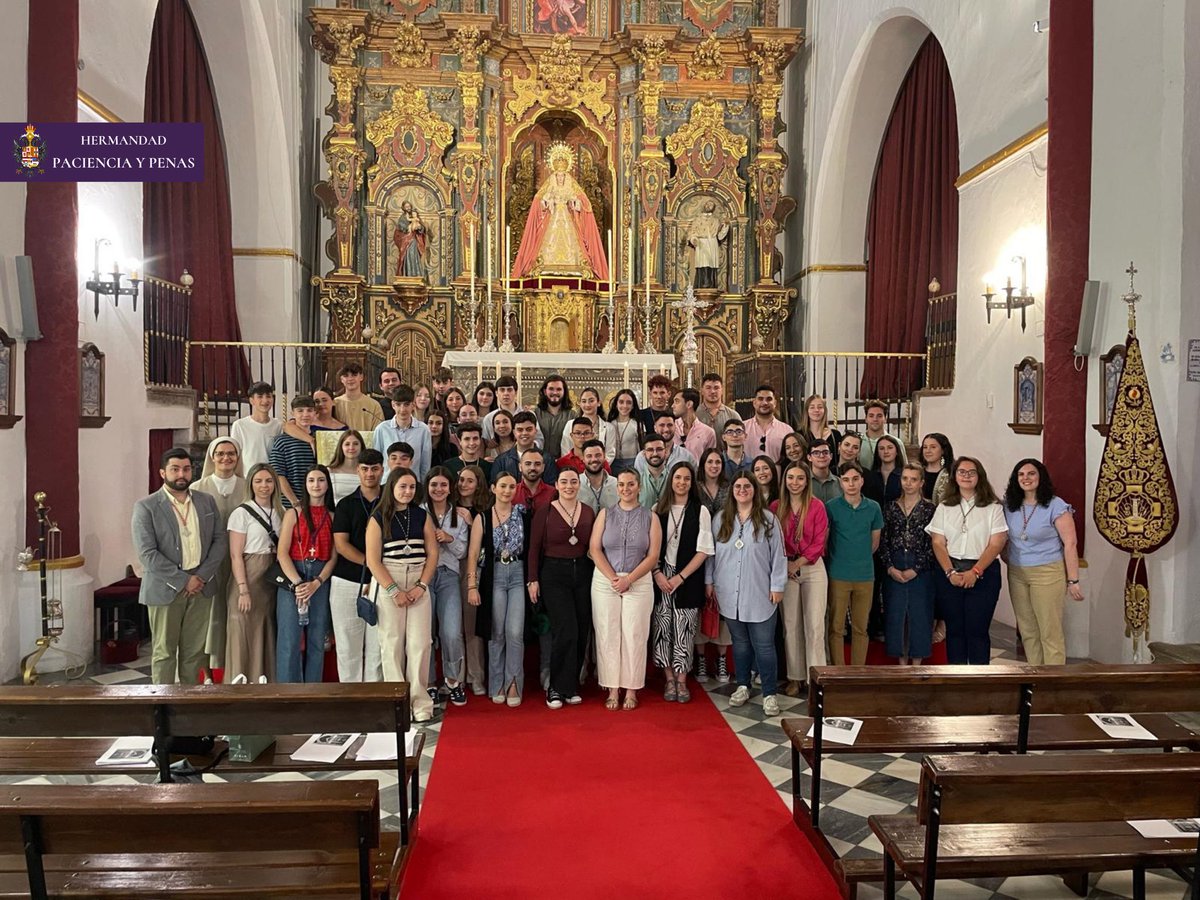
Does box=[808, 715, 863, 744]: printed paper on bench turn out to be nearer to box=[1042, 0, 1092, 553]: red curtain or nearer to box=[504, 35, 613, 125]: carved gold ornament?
box=[1042, 0, 1092, 553]: red curtain

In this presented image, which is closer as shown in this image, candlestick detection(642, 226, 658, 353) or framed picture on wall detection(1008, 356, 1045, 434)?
framed picture on wall detection(1008, 356, 1045, 434)

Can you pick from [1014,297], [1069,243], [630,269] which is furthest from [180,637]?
[630,269]

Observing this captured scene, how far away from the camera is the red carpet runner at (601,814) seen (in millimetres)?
3344

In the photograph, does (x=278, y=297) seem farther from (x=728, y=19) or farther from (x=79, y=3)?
(x=728, y=19)

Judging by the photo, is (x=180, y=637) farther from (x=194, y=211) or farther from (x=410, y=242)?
(x=410, y=242)

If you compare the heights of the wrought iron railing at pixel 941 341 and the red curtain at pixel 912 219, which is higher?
the red curtain at pixel 912 219

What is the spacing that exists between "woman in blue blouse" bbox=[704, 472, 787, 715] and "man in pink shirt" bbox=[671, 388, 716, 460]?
1080 millimetres

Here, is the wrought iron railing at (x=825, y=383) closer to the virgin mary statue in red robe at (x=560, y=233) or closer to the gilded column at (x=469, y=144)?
the virgin mary statue in red robe at (x=560, y=233)

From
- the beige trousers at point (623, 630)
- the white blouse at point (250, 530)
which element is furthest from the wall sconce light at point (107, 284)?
the beige trousers at point (623, 630)

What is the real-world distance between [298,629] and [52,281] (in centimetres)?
306

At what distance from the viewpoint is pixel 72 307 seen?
6.09m

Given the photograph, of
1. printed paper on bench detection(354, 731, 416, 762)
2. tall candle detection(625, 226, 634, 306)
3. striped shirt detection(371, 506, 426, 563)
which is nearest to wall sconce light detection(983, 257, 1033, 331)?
tall candle detection(625, 226, 634, 306)

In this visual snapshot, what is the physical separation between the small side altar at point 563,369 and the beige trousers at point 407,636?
17.9 feet

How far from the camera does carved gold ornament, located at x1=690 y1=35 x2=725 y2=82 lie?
43.4ft
